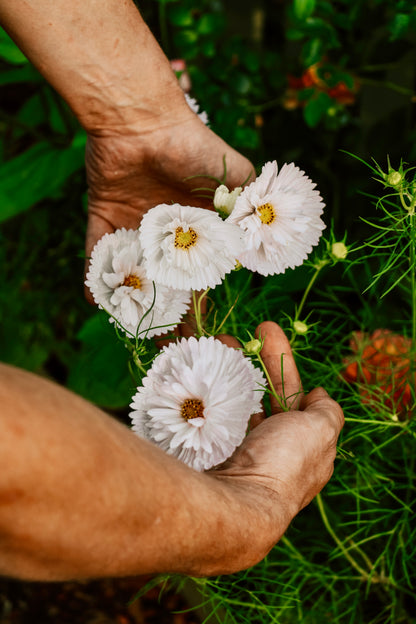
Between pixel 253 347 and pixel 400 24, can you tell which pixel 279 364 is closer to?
pixel 253 347

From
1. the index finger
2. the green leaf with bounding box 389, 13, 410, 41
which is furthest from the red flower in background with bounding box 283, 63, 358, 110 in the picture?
the index finger

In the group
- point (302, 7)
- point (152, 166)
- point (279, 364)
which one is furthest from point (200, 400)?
point (302, 7)

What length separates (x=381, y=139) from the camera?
3.75ft

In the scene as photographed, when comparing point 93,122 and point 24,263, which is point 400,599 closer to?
point 93,122

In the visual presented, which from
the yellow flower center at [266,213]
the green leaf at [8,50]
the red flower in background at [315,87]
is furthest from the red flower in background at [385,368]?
the green leaf at [8,50]

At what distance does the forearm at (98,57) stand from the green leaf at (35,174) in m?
0.33

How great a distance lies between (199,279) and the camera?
52 centimetres

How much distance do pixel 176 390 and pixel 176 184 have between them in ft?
1.21

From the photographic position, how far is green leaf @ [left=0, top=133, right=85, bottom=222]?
43.0 inches

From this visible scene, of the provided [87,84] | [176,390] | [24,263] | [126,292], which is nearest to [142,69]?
[87,84]

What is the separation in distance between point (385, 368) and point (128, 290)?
13.9 inches

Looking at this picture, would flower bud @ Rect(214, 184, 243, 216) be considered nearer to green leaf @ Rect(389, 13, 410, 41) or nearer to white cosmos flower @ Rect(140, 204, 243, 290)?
white cosmos flower @ Rect(140, 204, 243, 290)

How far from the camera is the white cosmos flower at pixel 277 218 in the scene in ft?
1.73

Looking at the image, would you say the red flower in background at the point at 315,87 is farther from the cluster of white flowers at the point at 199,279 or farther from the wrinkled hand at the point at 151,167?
the cluster of white flowers at the point at 199,279
